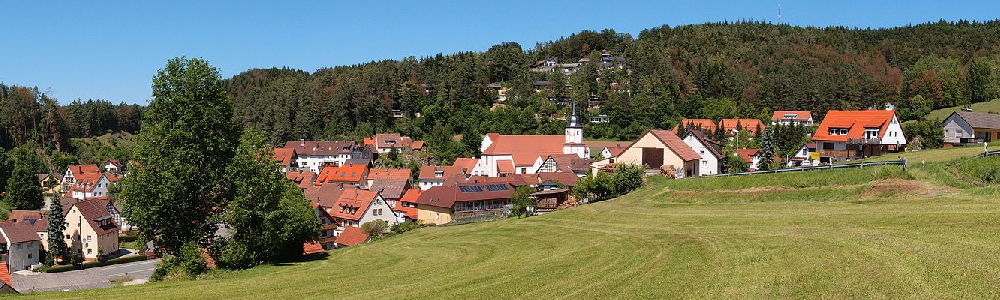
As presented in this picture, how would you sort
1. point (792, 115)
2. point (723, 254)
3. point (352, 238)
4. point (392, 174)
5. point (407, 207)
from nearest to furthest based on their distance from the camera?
point (723, 254), point (352, 238), point (407, 207), point (392, 174), point (792, 115)

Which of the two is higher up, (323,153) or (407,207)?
(323,153)

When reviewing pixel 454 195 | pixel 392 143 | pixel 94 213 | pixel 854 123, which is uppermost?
pixel 854 123

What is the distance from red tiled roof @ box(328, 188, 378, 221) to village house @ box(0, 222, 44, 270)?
21321mm

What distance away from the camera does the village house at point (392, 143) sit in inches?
3920

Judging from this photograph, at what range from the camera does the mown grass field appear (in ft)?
40.9

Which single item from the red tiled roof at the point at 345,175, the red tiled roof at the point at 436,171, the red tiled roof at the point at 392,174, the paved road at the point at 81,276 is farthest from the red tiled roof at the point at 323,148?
the paved road at the point at 81,276

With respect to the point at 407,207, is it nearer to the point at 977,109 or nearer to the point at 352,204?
the point at 352,204

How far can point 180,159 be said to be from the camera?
20328 mm

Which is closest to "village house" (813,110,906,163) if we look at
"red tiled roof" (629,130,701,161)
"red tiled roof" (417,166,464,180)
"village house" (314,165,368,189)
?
"red tiled roof" (629,130,701,161)

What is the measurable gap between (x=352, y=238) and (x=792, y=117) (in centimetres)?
8259

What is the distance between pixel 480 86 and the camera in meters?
128

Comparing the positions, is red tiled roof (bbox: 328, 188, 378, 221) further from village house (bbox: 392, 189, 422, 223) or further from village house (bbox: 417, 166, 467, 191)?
village house (bbox: 417, 166, 467, 191)

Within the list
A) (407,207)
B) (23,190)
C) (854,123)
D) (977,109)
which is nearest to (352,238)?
(407,207)

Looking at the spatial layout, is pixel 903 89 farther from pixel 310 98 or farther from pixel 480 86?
pixel 310 98
